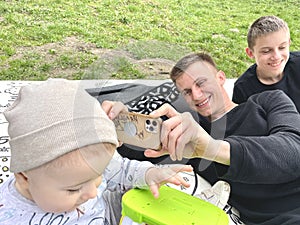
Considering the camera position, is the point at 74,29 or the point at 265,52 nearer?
the point at 265,52

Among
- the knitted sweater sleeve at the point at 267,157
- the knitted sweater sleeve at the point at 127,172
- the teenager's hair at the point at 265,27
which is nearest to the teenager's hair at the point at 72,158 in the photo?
the knitted sweater sleeve at the point at 127,172

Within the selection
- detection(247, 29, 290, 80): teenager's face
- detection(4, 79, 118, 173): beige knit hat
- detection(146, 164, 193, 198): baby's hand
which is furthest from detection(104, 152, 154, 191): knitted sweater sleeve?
detection(247, 29, 290, 80): teenager's face

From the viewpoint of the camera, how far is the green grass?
3867 millimetres

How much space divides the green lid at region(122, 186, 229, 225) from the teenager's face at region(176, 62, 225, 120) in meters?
0.27

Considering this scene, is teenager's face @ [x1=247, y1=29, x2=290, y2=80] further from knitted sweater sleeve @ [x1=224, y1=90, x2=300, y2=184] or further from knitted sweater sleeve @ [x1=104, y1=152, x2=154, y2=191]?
knitted sweater sleeve @ [x1=104, y1=152, x2=154, y2=191]

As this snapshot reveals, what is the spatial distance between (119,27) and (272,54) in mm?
2749

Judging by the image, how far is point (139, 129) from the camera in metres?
1.05

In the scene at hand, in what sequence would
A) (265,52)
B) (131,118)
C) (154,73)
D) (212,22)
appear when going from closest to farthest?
(131,118) < (154,73) < (265,52) < (212,22)

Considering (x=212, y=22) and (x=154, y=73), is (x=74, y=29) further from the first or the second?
(x=154, y=73)

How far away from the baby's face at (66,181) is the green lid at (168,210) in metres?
0.23

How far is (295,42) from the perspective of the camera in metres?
4.80

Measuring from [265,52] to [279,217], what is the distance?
1.03 m

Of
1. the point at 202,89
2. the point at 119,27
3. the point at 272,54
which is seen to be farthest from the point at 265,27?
the point at 119,27

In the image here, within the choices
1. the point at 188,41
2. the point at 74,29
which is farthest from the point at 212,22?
the point at 74,29
